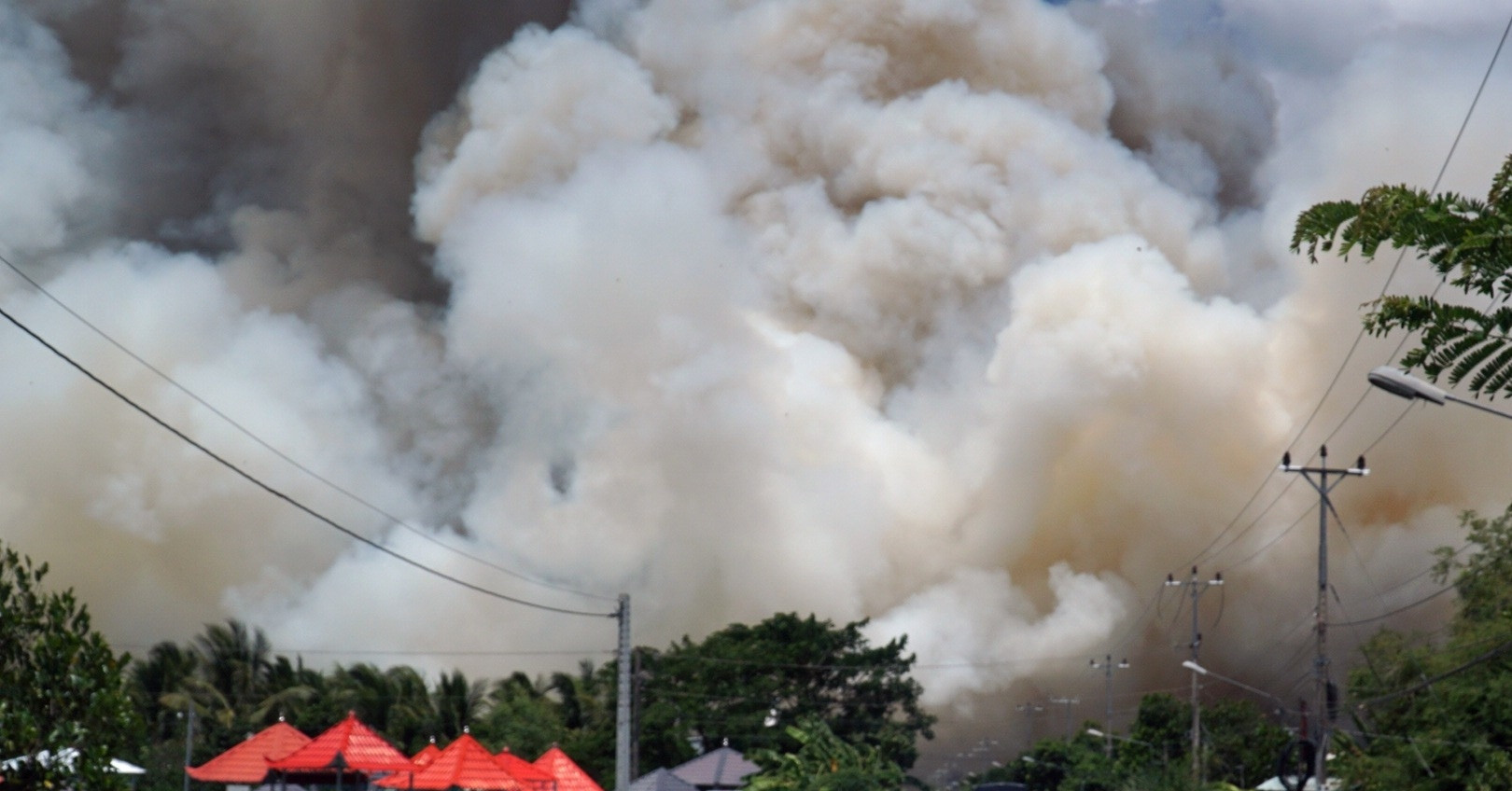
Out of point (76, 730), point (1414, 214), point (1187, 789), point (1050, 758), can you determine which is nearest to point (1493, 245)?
point (1414, 214)

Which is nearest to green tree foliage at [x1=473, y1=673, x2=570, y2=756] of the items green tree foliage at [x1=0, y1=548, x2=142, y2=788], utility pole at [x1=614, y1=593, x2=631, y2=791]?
utility pole at [x1=614, y1=593, x2=631, y2=791]

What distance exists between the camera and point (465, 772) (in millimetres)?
47031

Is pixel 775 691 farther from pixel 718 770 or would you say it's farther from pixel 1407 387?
pixel 1407 387

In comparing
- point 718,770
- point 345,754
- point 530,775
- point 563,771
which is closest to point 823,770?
point 718,770

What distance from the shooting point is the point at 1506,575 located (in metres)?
56.7

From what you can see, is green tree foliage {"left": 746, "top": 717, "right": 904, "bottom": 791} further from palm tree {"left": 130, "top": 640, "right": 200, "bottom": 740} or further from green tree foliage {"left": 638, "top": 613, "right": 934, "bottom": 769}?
palm tree {"left": 130, "top": 640, "right": 200, "bottom": 740}

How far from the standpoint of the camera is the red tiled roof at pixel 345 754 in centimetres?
4581

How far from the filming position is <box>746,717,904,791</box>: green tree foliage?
62.6 m

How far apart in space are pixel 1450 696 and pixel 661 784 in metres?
28.3

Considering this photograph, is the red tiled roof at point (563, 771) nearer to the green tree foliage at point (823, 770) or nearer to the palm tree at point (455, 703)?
the green tree foliage at point (823, 770)

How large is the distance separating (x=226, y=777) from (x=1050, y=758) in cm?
6650

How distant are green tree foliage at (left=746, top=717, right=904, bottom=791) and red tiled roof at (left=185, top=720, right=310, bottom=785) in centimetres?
2052

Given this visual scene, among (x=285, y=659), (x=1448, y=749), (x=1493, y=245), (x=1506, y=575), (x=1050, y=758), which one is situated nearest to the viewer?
(x=1493, y=245)

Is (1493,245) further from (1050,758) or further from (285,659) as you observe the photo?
(1050,758)
